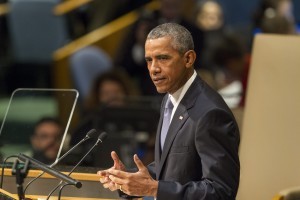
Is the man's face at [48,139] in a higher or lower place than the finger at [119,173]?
lower

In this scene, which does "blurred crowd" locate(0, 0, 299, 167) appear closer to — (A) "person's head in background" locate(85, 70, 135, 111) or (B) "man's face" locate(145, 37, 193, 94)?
(A) "person's head in background" locate(85, 70, 135, 111)

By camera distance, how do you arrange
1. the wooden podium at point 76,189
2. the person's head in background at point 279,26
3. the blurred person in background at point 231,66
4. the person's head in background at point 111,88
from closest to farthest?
the wooden podium at point 76,189, the person's head in background at point 279,26, the blurred person in background at point 231,66, the person's head in background at point 111,88

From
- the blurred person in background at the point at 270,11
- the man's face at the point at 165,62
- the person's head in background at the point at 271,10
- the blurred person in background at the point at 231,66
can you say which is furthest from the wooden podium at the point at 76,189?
the person's head in background at the point at 271,10

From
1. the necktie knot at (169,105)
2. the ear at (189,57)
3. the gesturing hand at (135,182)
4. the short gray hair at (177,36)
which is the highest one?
the short gray hair at (177,36)

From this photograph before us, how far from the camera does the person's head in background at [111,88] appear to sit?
894 cm

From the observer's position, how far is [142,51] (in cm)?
996

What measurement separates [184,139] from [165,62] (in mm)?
332

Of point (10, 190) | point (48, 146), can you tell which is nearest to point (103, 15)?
point (48, 146)

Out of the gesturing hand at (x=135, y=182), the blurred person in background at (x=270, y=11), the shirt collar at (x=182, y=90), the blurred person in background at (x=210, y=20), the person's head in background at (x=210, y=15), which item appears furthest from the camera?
the person's head in background at (x=210, y=15)

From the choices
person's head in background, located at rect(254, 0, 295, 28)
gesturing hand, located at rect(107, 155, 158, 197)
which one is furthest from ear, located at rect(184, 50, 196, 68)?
person's head in background, located at rect(254, 0, 295, 28)

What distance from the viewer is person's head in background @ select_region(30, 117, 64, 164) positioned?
708 cm

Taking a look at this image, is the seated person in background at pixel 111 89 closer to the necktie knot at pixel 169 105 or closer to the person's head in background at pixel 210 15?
the person's head in background at pixel 210 15

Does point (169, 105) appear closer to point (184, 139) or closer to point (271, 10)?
point (184, 139)

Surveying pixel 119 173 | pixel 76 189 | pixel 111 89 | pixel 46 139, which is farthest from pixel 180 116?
pixel 111 89
